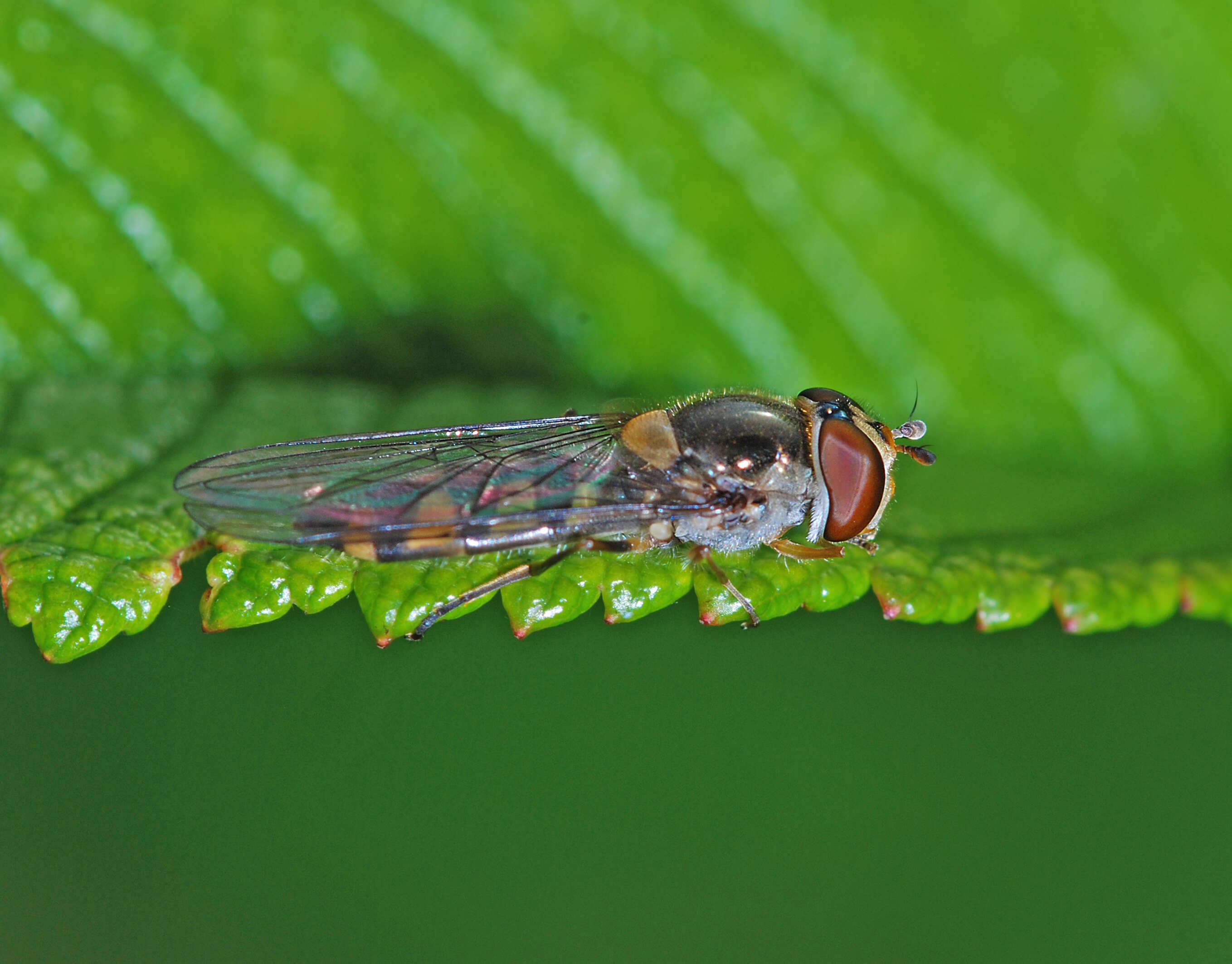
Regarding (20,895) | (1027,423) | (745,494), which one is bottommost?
(20,895)

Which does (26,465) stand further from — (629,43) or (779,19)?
(779,19)

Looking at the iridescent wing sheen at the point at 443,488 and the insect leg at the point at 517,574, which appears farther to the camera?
the iridescent wing sheen at the point at 443,488

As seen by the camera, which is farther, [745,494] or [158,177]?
[158,177]

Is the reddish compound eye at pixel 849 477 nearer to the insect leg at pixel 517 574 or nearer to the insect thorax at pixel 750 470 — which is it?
the insect thorax at pixel 750 470

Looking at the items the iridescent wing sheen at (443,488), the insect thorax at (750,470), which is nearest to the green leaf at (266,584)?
the iridescent wing sheen at (443,488)

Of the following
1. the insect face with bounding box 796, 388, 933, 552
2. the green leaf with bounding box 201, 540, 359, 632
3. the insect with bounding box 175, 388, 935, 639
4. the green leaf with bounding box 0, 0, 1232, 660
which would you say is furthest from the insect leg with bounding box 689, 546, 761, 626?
the green leaf with bounding box 201, 540, 359, 632

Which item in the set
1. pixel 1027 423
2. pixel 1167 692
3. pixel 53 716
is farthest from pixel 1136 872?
pixel 53 716
